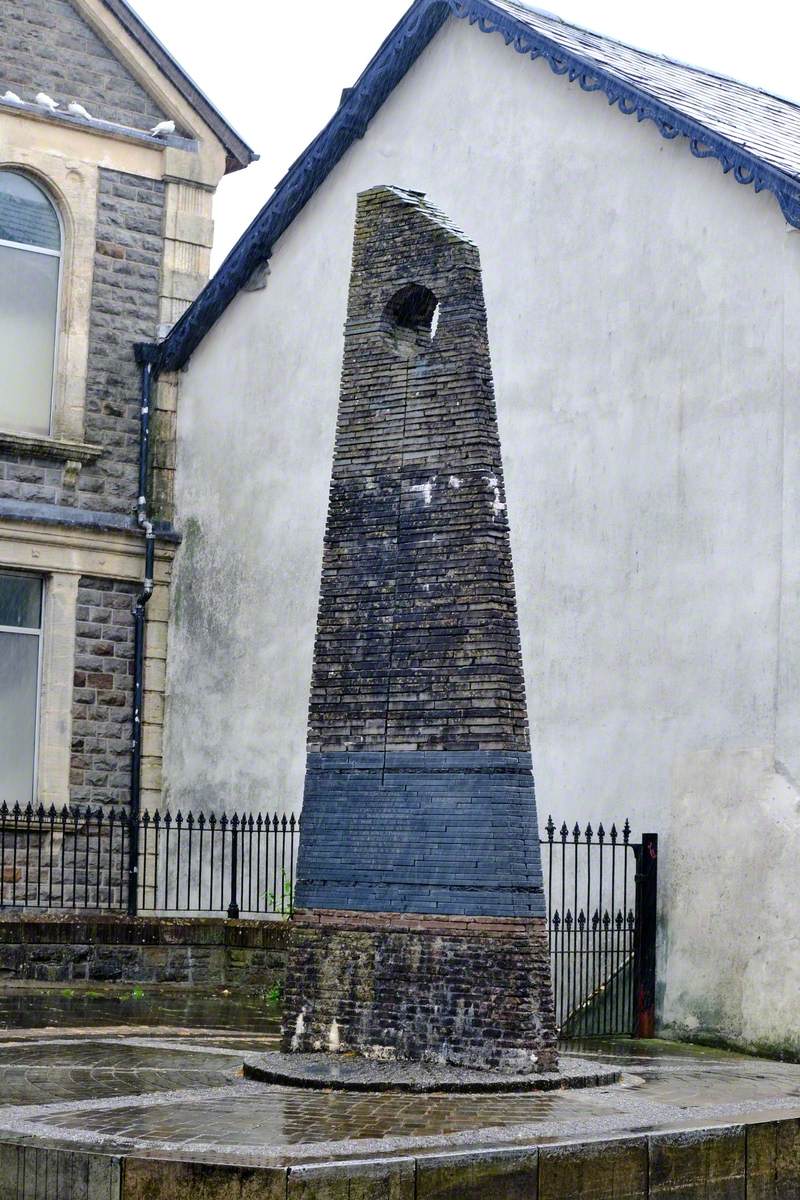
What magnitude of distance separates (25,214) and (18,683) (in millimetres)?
4770

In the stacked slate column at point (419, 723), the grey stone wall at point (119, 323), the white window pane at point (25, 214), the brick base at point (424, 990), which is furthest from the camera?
the grey stone wall at point (119, 323)

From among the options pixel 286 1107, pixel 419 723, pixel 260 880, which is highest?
pixel 419 723

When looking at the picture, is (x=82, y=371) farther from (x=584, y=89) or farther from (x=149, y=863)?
(x=584, y=89)

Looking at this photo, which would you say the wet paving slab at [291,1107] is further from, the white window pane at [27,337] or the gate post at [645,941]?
the white window pane at [27,337]

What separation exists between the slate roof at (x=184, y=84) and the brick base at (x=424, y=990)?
39.7ft

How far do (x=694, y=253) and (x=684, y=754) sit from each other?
12.7 ft

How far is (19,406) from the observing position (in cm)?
2019

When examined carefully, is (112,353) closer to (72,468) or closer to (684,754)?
(72,468)

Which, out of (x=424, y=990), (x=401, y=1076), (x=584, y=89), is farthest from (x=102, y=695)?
(x=401, y=1076)

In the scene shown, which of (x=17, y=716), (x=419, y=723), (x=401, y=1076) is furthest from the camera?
(x=17, y=716)

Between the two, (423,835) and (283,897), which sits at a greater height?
(423,835)

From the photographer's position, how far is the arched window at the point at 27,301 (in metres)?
20.1

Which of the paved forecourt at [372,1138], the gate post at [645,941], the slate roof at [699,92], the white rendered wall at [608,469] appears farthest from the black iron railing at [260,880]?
the slate roof at [699,92]

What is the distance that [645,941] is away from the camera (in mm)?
14727
